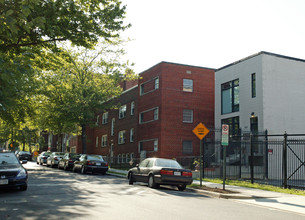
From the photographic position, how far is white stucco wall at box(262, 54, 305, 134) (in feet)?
82.8

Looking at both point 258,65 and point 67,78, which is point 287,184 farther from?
point 67,78

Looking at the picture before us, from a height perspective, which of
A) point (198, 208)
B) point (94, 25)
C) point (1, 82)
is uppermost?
point (94, 25)

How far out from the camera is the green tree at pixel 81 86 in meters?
35.1

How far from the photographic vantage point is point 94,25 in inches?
583

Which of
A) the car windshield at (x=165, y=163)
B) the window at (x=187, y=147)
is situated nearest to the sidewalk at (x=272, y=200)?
the car windshield at (x=165, y=163)

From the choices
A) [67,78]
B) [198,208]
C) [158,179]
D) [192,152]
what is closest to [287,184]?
[158,179]

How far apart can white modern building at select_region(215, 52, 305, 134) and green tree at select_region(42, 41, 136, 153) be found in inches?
510

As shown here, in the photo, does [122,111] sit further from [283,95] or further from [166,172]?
[166,172]

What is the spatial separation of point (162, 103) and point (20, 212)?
25.4 m

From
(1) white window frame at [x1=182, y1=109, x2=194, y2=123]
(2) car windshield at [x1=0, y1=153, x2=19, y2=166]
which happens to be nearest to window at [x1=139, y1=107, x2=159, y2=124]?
(1) white window frame at [x1=182, y1=109, x2=194, y2=123]

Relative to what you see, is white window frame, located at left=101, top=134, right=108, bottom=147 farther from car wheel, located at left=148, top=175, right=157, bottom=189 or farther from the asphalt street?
the asphalt street

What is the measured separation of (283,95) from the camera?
25828 millimetres

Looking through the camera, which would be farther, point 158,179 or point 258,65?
point 258,65

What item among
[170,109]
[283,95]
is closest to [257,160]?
[283,95]
